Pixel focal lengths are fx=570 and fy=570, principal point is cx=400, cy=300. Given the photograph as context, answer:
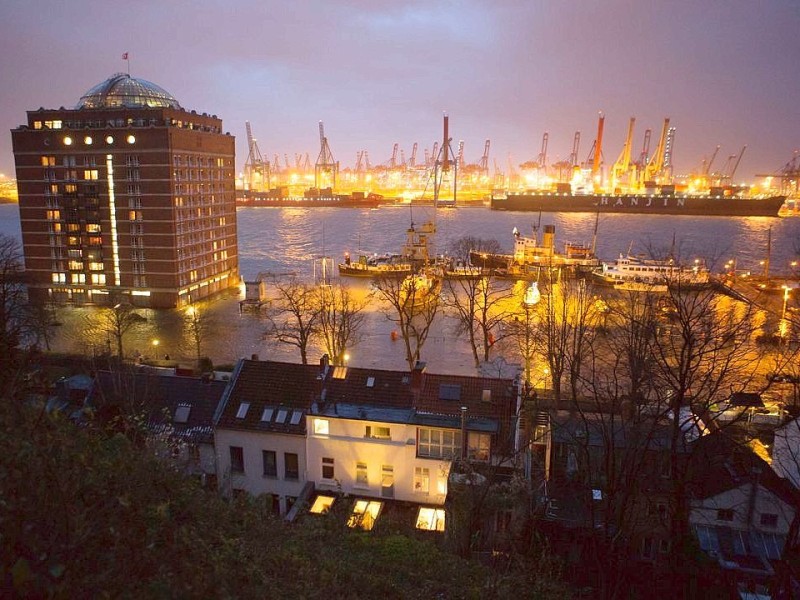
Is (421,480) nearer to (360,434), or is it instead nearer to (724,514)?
(360,434)

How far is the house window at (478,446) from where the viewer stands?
5828 millimetres

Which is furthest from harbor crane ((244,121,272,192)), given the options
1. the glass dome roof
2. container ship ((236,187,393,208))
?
the glass dome roof

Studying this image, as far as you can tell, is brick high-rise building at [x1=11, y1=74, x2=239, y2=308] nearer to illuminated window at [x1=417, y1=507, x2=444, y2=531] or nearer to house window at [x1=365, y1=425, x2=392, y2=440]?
house window at [x1=365, y1=425, x2=392, y2=440]

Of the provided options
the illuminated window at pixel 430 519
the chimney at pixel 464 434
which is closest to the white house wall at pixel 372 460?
the illuminated window at pixel 430 519

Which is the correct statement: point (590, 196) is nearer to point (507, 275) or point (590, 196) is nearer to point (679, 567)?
point (507, 275)

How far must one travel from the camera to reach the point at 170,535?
2.30m

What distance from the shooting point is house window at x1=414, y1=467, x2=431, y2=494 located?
19.8 ft

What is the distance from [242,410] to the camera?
646cm

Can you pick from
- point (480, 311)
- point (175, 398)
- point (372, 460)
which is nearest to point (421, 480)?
point (372, 460)

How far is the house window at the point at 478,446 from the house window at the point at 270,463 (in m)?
2.19

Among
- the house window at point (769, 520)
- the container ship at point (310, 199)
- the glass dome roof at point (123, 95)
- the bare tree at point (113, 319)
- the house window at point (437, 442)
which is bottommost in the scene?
the bare tree at point (113, 319)

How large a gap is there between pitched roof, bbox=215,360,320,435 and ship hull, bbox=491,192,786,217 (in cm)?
5626

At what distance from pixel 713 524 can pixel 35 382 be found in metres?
6.35

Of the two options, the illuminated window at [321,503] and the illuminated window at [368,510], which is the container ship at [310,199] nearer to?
the illuminated window at [321,503]
